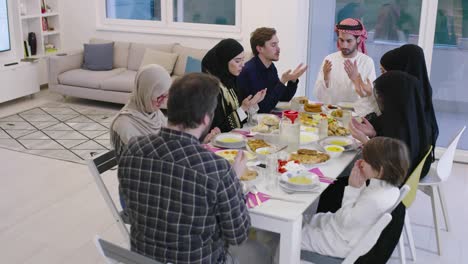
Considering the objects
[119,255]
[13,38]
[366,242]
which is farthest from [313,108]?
[13,38]

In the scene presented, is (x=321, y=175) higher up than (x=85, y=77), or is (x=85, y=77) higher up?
(x=321, y=175)

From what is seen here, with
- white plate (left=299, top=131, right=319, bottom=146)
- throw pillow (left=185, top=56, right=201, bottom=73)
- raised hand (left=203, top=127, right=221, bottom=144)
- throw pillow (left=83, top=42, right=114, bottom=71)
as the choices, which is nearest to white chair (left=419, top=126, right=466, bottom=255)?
white plate (left=299, top=131, right=319, bottom=146)

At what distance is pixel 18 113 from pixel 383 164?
5.17m

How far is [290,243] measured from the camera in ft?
7.18

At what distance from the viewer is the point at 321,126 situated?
324cm

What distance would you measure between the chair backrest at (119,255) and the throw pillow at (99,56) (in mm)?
5253

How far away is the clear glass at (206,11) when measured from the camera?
6.56m

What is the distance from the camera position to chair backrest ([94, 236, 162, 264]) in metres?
1.76

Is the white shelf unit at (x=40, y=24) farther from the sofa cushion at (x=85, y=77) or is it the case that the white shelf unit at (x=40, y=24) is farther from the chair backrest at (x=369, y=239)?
the chair backrest at (x=369, y=239)

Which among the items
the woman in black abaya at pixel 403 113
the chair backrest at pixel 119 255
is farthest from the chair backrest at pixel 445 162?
the chair backrest at pixel 119 255

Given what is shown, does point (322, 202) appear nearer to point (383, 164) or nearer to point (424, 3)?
point (383, 164)

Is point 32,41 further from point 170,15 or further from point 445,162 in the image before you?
point 445,162

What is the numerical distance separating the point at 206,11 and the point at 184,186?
16.9 feet

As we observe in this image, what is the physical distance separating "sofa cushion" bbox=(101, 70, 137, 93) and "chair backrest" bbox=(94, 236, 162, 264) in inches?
179
